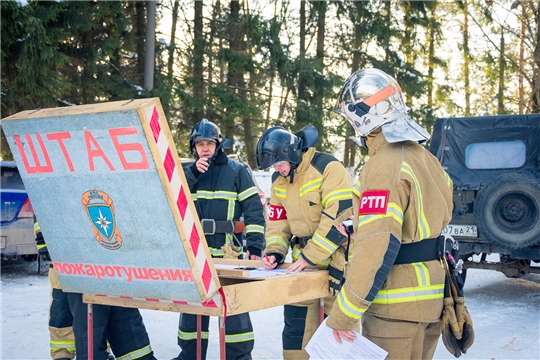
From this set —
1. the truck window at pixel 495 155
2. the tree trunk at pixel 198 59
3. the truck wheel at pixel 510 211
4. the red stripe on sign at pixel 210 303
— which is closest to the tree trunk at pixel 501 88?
the tree trunk at pixel 198 59

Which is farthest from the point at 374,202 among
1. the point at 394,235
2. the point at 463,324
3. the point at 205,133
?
the point at 205,133

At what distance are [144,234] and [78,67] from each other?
1440 centimetres

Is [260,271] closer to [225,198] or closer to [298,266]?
[298,266]

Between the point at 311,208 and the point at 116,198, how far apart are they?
5.55ft

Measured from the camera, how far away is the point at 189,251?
2883 millimetres

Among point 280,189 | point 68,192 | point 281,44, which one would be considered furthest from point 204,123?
point 281,44

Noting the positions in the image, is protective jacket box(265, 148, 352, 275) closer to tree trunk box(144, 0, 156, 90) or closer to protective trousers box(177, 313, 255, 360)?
protective trousers box(177, 313, 255, 360)

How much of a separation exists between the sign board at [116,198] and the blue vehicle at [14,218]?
661 cm

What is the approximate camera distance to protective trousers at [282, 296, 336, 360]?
14.5ft

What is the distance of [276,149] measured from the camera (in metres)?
4.21

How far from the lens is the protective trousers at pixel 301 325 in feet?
14.5

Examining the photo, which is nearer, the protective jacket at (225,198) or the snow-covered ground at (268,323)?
the protective jacket at (225,198)

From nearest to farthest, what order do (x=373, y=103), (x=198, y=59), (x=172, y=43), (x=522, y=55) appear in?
1. (x=373, y=103)
2. (x=172, y=43)
3. (x=198, y=59)
4. (x=522, y=55)

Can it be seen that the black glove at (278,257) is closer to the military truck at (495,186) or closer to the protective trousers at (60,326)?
the protective trousers at (60,326)
